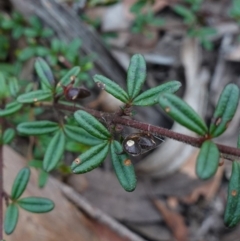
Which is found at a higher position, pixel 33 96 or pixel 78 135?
pixel 33 96

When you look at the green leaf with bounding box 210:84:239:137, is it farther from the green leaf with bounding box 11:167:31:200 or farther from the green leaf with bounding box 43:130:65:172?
the green leaf with bounding box 11:167:31:200

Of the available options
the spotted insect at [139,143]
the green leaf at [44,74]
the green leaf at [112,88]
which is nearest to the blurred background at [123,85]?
the green leaf at [44,74]

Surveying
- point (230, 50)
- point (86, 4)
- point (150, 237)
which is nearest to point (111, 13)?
point (86, 4)

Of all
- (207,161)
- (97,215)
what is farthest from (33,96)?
(97,215)

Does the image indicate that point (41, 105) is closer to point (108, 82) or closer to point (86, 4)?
point (108, 82)

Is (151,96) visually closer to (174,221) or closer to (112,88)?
(112,88)

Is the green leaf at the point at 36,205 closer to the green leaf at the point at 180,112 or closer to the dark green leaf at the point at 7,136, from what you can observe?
the dark green leaf at the point at 7,136
